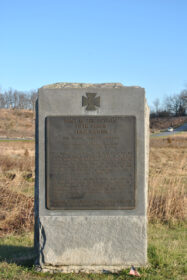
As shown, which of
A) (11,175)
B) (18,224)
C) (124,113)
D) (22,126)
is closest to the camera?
(124,113)

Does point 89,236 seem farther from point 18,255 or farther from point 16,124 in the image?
point 16,124

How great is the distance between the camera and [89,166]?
4.10 meters

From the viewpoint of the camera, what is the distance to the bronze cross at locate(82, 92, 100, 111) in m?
4.07

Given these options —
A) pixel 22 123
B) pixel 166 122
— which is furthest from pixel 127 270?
pixel 166 122

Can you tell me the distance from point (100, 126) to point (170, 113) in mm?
85450

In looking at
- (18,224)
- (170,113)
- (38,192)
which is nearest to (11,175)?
(18,224)

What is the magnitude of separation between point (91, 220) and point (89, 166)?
0.60 metres

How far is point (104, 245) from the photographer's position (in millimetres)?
4082

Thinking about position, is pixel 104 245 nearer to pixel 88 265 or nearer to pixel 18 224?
pixel 88 265

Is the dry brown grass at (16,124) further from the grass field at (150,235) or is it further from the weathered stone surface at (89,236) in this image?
the weathered stone surface at (89,236)

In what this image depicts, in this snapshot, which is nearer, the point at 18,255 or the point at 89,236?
the point at 89,236

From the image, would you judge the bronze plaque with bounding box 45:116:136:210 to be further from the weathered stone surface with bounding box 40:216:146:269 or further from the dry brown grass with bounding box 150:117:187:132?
the dry brown grass with bounding box 150:117:187:132

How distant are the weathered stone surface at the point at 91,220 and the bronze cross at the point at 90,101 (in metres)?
0.04

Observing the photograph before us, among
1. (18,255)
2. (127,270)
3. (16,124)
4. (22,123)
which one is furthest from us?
(22,123)
